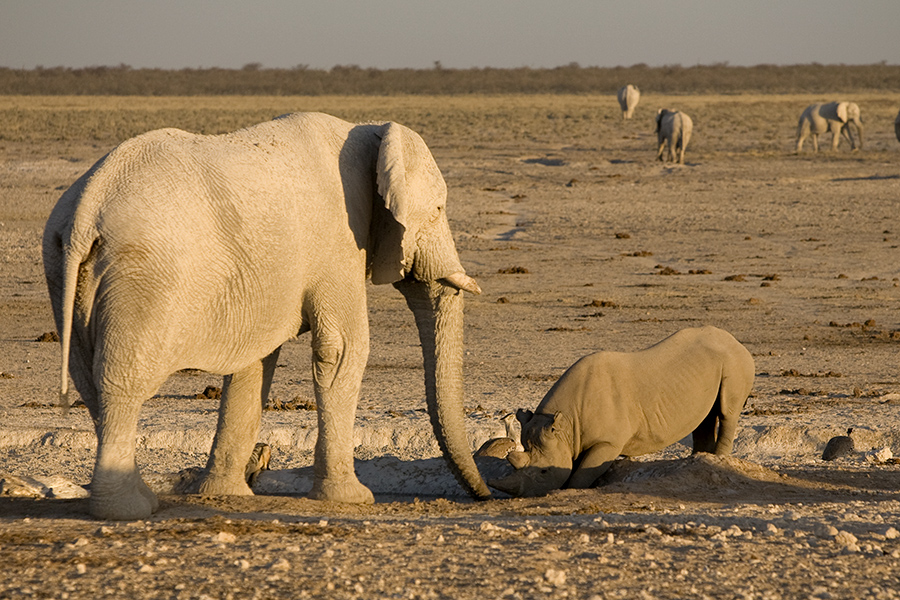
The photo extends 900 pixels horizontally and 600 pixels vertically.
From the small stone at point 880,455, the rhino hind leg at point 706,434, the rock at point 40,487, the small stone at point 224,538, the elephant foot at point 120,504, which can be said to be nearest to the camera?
the small stone at point 224,538

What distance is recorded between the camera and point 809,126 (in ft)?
118

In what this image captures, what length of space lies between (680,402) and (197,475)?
2.99 m

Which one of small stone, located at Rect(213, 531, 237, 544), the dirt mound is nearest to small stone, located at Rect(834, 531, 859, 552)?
the dirt mound

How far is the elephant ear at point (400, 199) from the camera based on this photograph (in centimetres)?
604

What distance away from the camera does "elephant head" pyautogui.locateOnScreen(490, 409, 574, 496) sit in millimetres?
7113

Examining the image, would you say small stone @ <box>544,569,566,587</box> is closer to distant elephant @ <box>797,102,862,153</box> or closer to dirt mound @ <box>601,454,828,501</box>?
dirt mound @ <box>601,454,828,501</box>

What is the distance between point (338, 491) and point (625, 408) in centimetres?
200

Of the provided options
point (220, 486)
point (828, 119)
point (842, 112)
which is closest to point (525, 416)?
point (220, 486)

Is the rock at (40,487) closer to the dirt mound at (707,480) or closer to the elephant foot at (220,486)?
the elephant foot at (220,486)

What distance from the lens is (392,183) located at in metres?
6.01

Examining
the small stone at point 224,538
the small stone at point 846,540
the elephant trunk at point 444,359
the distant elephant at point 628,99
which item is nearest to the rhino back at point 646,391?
the elephant trunk at point 444,359

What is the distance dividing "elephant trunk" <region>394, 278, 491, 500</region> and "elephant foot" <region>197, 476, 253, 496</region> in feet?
3.75

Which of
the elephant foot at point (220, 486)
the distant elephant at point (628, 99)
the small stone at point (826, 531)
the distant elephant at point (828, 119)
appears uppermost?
the distant elephant at point (628, 99)

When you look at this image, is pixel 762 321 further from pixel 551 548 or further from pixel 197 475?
pixel 551 548
